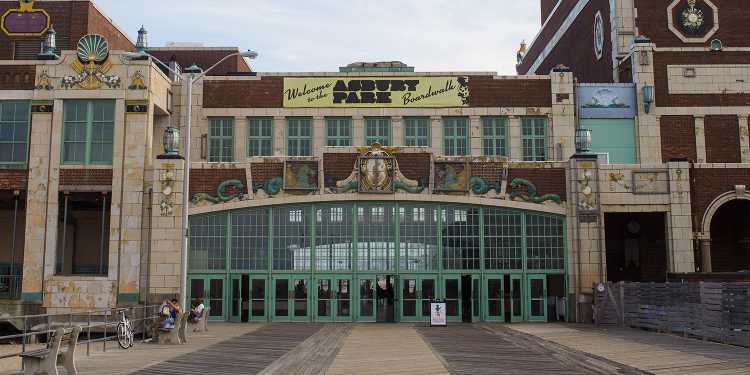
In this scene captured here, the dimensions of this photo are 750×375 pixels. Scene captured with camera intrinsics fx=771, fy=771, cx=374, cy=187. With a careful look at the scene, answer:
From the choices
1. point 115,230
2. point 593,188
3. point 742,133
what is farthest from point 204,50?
point 742,133

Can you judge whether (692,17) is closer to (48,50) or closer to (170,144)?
(170,144)

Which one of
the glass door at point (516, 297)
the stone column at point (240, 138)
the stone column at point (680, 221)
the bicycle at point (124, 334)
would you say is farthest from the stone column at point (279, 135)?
the stone column at point (680, 221)

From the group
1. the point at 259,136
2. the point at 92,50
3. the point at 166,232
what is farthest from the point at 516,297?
the point at 92,50

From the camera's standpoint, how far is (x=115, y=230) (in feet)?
113

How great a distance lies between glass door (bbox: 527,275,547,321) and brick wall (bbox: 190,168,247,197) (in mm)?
13460

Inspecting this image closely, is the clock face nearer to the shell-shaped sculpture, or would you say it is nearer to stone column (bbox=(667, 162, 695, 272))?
stone column (bbox=(667, 162, 695, 272))

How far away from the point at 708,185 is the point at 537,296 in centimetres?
918

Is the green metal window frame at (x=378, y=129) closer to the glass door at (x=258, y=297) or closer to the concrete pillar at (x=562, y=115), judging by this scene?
the concrete pillar at (x=562, y=115)

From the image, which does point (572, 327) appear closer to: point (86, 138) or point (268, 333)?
point (268, 333)

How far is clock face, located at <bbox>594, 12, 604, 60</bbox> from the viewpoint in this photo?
43.8m

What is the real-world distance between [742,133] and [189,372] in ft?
105

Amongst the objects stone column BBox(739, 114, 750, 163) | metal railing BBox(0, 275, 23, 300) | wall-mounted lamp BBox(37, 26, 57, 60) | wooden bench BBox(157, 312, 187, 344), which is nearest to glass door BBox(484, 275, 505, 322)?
stone column BBox(739, 114, 750, 163)

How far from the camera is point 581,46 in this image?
48375 millimetres

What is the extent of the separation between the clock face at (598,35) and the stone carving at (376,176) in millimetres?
16601
